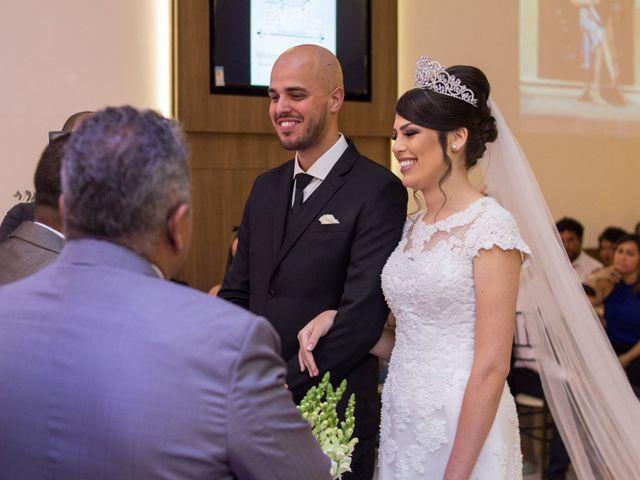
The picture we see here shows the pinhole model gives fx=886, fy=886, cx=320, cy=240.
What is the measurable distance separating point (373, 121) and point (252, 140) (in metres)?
0.89

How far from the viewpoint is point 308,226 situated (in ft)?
8.61

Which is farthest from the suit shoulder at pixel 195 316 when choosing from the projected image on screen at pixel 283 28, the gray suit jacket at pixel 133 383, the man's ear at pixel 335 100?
the projected image on screen at pixel 283 28

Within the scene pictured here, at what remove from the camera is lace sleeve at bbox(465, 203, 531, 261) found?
2.29 m

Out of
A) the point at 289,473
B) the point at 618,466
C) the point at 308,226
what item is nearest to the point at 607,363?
the point at 618,466

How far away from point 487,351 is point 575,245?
202 inches

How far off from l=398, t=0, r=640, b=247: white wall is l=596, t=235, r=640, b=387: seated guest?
176 cm

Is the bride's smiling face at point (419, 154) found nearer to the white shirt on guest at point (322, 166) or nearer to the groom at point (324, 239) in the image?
the groom at point (324, 239)

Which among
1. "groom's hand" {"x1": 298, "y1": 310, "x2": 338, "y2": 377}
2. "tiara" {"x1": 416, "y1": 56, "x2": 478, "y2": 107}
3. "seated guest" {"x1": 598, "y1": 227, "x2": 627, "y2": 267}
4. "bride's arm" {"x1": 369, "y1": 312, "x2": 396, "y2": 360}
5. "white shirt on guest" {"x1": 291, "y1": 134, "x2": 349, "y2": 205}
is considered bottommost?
"seated guest" {"x1": 598, "y1": 227, "x2": 627, "y2": 267}

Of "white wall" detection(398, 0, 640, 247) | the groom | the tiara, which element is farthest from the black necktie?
"white wall" detection(398, 0, 640, 247)

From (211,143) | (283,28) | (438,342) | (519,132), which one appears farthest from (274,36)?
(438,342)

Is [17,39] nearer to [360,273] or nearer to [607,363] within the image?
[360,273]

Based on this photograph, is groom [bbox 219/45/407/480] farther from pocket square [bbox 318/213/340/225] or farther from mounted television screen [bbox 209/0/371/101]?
mounted television screen [bbox 209/0/371/101]

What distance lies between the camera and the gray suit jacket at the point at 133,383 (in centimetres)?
111

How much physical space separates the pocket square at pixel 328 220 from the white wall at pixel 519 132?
3.93m
